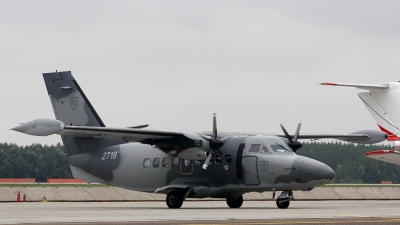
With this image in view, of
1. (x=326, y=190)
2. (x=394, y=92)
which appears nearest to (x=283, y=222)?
(x=394, y=92)

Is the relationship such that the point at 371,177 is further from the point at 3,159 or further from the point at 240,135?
the point at 240,135

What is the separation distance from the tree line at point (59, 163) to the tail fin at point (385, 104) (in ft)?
163

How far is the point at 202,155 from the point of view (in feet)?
113

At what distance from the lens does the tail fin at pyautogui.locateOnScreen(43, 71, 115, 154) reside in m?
40.2

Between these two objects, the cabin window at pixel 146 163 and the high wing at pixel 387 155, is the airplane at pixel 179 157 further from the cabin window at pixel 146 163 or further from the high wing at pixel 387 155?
the high wing at pixel 387 155

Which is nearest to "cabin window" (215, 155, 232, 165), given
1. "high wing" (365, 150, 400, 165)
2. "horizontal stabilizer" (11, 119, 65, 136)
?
"horizontal stabilizer" (11, 119, 65, 136)

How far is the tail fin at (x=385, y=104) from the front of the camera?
4388 centimetres

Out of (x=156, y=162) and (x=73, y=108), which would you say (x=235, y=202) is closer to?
(x=156, y=162)

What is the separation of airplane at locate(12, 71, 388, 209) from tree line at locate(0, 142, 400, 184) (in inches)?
2248

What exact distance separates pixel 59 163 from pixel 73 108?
6106cm

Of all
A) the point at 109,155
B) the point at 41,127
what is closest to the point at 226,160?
the point at 109,155

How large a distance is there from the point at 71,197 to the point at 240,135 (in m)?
18.4

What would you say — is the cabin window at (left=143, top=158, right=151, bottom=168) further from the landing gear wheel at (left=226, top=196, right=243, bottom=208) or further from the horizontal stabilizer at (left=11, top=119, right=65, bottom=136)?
the horizontal stabilizer at (left=11, top=119, right=65, bottom=136)

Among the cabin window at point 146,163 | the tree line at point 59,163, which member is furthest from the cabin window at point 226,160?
the tree line at point 59,163
